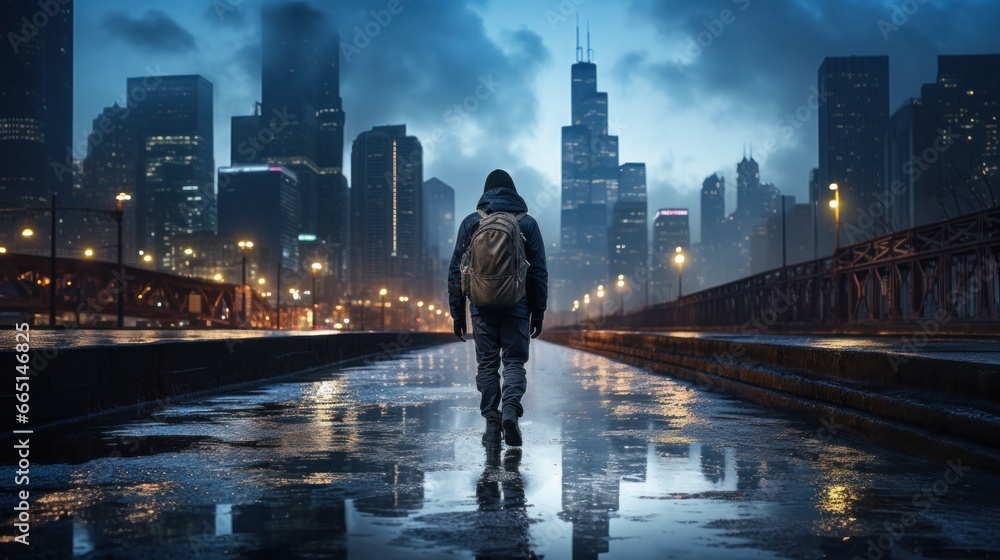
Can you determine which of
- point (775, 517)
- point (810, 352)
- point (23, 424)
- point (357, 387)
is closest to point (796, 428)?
point (810, 352)

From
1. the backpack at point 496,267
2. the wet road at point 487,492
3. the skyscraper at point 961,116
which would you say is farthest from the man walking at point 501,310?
the skyscraper at point 961,116

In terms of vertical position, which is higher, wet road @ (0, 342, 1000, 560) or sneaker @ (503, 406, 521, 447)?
sneaker @ (503, 406, 521, 447)

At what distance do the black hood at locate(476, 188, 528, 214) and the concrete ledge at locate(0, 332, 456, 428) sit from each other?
406 cm

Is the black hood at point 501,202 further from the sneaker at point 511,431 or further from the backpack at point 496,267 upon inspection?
the sneaker at point 511,431

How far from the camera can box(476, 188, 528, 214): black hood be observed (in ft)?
27.5

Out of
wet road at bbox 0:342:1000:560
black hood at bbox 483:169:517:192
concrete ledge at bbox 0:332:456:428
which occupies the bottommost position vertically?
wet road at bbox 0:342:1000:560

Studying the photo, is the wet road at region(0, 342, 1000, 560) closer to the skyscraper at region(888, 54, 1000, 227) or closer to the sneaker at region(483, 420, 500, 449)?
the sneaker at region(483, 420, 500, 449)

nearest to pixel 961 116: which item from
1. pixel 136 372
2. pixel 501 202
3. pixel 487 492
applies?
pixel 136 372

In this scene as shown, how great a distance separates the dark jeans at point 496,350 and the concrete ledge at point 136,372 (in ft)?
12.6

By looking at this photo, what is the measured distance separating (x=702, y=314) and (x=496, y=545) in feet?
213

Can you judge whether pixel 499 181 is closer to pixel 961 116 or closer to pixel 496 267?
pixel 496 267

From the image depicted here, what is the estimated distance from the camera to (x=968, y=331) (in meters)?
25.2

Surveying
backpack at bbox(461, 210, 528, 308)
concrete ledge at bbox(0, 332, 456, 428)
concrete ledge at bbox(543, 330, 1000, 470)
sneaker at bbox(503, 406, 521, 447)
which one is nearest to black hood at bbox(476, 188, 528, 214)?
backpack at bbox(461, 210, 528, 308)

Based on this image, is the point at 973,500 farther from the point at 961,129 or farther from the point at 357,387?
the point at 961,129
